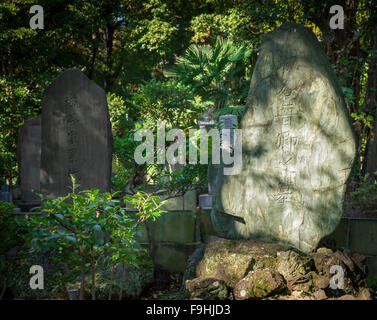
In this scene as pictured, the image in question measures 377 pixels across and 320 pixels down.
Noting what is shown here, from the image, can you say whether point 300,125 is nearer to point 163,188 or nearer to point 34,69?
point 163,188

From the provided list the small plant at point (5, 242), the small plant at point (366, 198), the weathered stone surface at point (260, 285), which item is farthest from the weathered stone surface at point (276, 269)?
the small plant at point (366, 198)

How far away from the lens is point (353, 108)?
8.58 metres

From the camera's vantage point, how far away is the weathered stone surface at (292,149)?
14.7 feet

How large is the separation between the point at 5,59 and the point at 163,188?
8626 millimetres

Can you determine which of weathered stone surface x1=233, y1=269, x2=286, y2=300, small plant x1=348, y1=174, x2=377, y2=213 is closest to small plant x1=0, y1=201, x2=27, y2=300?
weathered stone surface x1=233, y1=269, x2=286, y2=300

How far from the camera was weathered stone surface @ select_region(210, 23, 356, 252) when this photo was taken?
4492 millimetres

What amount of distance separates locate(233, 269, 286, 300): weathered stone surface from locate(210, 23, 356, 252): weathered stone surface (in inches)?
32.9

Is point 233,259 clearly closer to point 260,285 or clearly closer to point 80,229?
point 260,285

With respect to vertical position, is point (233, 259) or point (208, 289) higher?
point (233, 259)

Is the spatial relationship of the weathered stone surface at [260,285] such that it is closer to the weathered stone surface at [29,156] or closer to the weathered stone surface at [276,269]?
the weathered stone surface at [276,269]

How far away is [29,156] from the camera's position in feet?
30.3

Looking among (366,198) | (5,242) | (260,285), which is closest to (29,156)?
(5,242)

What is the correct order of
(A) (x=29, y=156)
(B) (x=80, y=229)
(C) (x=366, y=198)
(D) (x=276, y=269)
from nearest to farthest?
(B) (x=80, y=229) → (D) (x=276, y=269) → (C) (x=366, y=198) → (A) (x=29, y=156)

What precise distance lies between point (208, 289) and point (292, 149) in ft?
6.15
